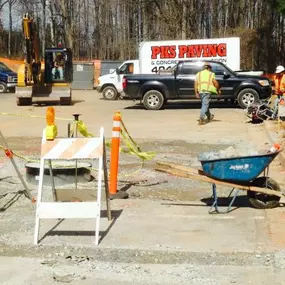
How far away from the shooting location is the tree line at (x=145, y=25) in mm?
47375

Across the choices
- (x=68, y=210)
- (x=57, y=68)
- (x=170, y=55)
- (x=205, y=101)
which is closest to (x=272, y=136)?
(x=205, y=101)

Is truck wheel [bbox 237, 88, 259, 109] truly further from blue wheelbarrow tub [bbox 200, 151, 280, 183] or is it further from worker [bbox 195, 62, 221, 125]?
blue wheelbarrow tub [bbox 200, 151, 280, 183]

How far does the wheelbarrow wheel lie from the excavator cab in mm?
21435

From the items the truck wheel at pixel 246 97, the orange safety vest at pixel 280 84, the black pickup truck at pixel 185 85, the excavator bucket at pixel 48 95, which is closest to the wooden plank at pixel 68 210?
the orange safety vest at pixel 280 84

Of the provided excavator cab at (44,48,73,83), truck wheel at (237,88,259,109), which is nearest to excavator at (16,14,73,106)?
excavator cab at (44,48,73,83)

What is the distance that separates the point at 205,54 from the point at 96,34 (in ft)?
139

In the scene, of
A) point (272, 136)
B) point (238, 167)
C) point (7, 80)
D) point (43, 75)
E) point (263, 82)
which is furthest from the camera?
point (7, 80)

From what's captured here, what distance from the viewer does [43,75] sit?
28.7m

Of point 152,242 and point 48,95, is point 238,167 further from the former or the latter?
point 48,95

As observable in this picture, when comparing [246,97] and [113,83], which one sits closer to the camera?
[246,97]

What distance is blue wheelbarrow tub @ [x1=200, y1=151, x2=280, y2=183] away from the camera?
296 inches

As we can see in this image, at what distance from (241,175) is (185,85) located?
16.6m

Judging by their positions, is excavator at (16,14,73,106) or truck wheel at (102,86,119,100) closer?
excavator at (16,14,73,106)

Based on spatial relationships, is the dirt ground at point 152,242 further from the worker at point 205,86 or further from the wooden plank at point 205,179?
the worker at point 205,86
